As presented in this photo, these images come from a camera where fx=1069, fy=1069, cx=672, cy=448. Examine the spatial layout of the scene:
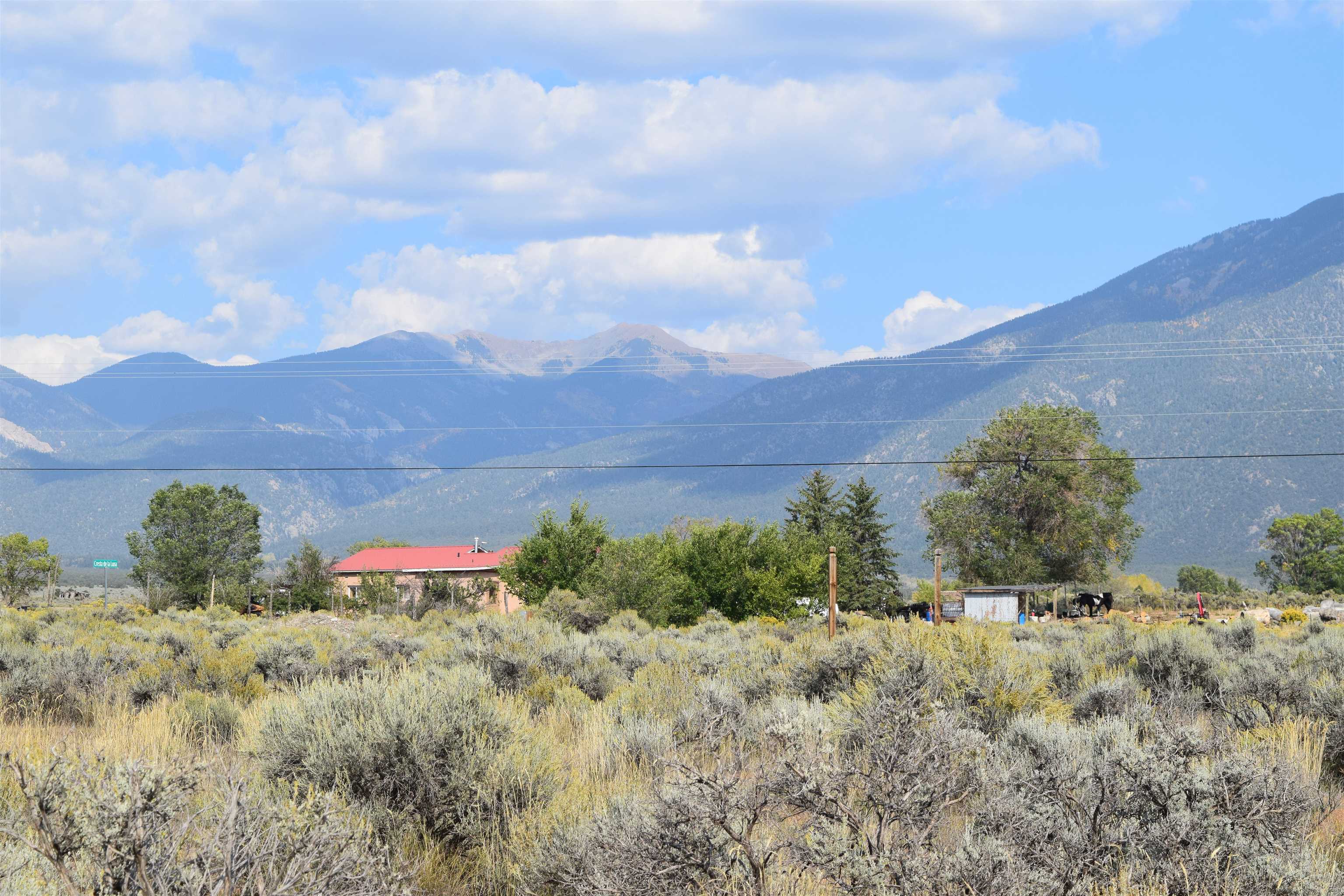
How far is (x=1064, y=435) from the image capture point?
66.2 meters

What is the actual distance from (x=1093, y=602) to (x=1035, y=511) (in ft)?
24.3

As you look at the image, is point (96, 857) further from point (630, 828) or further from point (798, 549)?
point (798, 549)

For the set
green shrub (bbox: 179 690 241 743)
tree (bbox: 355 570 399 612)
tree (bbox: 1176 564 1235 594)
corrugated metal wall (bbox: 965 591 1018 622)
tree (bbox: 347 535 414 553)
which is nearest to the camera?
green shrub (bbox: 179 690 241 743)

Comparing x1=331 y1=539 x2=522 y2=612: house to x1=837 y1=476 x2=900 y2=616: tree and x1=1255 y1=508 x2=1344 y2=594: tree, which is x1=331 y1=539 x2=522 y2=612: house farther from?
x1=1255 y1=508 x2=1344 y2=594: tree

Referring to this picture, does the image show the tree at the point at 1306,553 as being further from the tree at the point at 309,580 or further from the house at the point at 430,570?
the tree at the point at 309,580

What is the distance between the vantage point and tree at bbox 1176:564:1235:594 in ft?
331

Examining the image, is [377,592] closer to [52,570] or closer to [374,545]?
[52,570]

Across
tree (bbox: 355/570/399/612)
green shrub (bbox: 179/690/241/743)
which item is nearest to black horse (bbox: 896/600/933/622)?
tree (bbox: 355/570/399/612)

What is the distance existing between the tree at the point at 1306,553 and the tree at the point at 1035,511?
28895mm

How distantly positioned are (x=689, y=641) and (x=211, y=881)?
65.1ft

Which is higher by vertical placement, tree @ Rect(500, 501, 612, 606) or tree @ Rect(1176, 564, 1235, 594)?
tree @ Rect(500, 501, 612, 606)

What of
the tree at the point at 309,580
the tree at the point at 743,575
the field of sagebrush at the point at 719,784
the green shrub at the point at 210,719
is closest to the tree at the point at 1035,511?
the tree at the point at 743,575

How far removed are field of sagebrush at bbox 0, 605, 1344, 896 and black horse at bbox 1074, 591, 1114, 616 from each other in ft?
164

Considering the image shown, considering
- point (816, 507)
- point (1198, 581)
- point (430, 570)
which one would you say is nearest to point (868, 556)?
point (816, 507)
